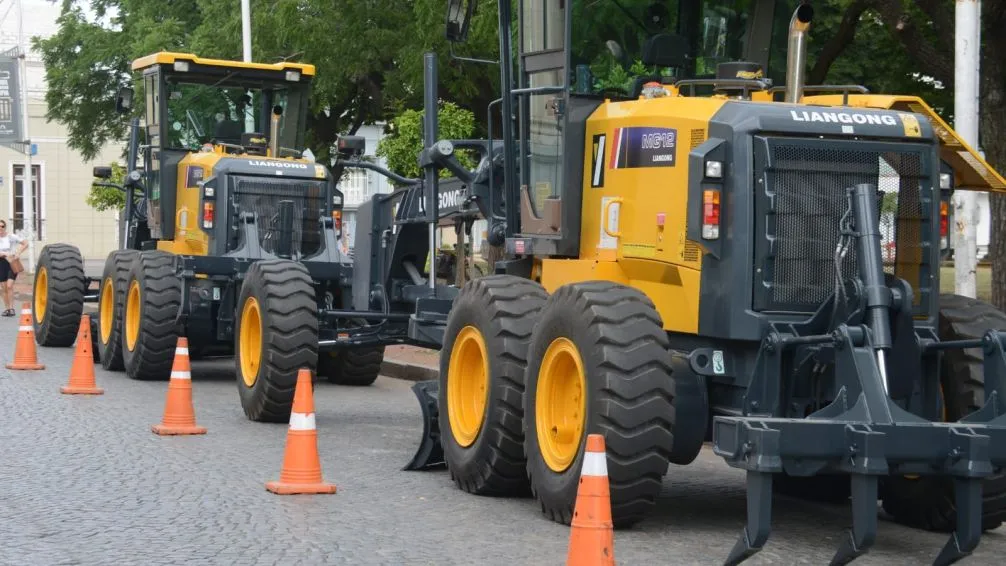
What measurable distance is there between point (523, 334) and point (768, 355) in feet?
5.66

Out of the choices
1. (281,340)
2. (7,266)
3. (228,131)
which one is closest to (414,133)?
(228,131)

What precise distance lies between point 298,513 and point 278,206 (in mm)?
8787

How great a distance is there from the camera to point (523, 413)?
9.10 meters

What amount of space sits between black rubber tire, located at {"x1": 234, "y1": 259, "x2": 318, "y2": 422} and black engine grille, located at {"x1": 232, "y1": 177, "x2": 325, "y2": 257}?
3578 millimetres

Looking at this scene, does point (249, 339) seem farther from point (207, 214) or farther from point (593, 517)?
point (593, 517)

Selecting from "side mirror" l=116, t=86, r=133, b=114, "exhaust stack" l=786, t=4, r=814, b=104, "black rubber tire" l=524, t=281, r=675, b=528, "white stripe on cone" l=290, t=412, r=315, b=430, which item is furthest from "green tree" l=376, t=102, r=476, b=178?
"black rubber tire" l=524, t=281, r=675, b=528

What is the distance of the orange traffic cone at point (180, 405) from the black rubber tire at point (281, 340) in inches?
34.0

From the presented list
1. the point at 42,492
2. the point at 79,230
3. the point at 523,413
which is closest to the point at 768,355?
the point at 523,413

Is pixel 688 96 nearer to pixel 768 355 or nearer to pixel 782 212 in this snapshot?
pixel 782 212

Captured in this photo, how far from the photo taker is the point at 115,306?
681 inches

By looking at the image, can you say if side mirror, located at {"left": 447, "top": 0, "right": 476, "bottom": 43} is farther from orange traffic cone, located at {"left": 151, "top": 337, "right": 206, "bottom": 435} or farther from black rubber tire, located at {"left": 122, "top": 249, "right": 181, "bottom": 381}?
black rubber tire, located at {"left": 122, "top": 249, "right": 181, "bottom": 381}

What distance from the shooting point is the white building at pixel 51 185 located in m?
60.5

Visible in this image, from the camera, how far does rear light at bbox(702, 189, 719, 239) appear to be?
8.35m

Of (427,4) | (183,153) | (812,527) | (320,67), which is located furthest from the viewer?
(320,67)
